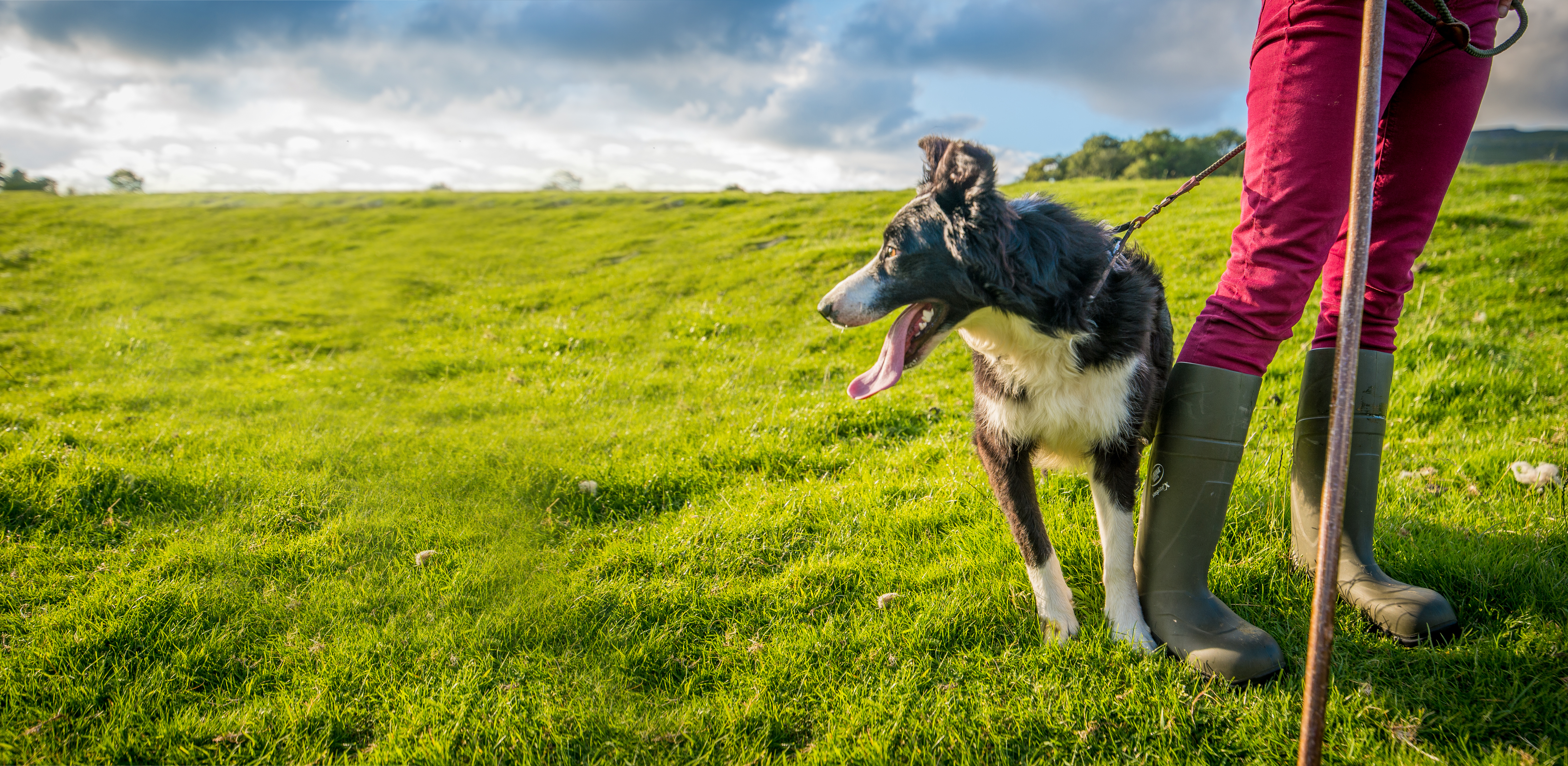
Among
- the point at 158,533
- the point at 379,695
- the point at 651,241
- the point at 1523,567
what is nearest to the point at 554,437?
the point at 158,533

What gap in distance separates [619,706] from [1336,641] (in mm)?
2712

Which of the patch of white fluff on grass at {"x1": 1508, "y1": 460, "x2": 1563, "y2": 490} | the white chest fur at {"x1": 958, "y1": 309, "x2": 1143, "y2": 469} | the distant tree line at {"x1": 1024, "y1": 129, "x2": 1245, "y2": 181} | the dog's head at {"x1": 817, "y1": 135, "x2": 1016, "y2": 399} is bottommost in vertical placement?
the patch of white fluff on grass at {"x1": 1508, "y1": 460, "x2": 1563, "y2": 490}

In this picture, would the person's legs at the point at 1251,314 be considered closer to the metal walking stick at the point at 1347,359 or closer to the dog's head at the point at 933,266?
the metal walking stick at the point at 1347,359

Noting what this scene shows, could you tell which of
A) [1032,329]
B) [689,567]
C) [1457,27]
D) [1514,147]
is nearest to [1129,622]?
[1032,329]

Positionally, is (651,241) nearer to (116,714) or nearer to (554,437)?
(554,437)

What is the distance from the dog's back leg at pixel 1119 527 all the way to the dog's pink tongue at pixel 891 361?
92 cm

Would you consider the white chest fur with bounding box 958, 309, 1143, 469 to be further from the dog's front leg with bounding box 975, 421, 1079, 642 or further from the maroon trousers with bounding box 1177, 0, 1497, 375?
the maroon trousers with bounding box 1177, 0, 1497, 375

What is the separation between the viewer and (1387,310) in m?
2.74

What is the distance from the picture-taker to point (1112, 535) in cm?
285

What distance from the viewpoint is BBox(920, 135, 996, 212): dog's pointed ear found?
2.55 meters

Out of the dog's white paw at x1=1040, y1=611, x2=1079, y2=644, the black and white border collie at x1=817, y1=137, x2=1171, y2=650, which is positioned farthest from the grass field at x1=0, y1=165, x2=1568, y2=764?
the black and white border collie at x1=817, y1=137, x2=1171, y2=650

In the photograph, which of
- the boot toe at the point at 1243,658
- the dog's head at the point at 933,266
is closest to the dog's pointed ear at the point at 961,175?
the dog's head at the point at 933,266

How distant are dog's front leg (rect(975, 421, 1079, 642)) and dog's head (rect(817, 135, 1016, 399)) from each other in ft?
1.86

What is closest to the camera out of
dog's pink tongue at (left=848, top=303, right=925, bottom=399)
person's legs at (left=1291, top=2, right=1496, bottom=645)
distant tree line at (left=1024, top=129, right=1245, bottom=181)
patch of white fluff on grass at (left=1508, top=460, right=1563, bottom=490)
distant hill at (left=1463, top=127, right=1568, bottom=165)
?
person's legs at (left=1291, top=2, right=1496, bottom=645)
